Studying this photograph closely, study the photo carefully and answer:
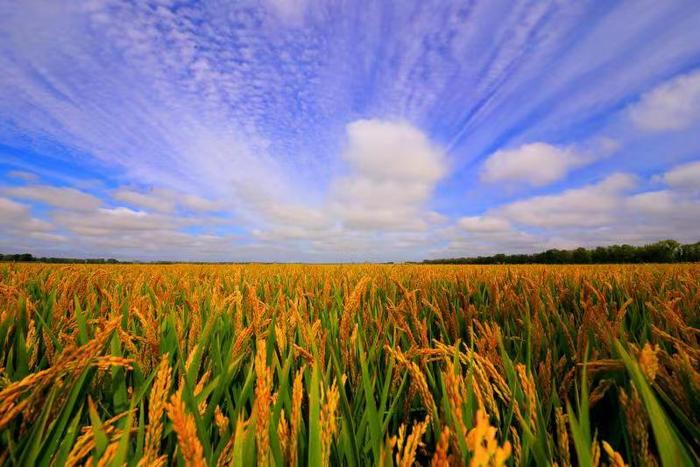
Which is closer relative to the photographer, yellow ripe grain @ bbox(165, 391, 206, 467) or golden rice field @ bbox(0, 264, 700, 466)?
yellow ripe grain @ bbox(165, 391, 206, 467)

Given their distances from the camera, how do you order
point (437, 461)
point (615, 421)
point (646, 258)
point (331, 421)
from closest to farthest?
point (437, 461) → point (331, 421) → point (615, 421) → point (646, 258)

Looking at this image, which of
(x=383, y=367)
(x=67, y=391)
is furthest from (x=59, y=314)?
(x=383, y=367)

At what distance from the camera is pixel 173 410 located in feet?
1.77

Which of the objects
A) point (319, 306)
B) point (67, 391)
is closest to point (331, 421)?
point (67, 391)

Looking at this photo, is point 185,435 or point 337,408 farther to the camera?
point 337,408

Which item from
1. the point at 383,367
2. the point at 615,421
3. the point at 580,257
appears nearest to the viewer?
the point at 615,421

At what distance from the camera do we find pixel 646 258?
1750 inches

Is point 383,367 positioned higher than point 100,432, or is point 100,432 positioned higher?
point 100,432

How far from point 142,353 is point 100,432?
90cm

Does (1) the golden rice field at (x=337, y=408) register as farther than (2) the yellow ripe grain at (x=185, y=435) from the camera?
Yes

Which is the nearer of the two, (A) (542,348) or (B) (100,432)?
(B) (100,432)

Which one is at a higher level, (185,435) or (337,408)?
(185,435)

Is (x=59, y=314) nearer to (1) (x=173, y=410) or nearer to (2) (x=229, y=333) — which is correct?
(2) (x=229, y=333)

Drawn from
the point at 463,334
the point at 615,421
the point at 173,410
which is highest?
the point at 173,410
